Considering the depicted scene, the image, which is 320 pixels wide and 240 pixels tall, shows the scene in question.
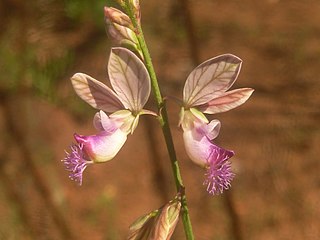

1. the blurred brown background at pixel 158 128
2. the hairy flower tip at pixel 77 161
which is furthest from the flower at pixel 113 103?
the blurred brown background at pixel 158 128

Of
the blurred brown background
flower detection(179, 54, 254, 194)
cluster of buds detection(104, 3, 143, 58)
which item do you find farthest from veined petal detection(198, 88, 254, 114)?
the blurred brown background

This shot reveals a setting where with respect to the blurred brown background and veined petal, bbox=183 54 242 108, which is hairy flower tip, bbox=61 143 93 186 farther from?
the blurred brown background

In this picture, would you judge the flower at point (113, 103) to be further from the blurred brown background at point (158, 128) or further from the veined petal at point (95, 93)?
the blurred brown background at point (158, 128)

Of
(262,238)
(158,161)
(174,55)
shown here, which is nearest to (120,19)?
(262,238)

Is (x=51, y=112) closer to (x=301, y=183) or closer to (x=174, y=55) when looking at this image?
(x=174, y=55)

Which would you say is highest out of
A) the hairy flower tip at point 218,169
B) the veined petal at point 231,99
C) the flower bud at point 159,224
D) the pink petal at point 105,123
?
the pink petal at point 105,123

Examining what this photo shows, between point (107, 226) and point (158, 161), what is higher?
point (158, 161)
